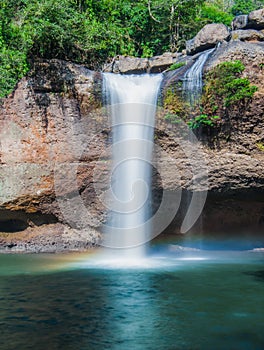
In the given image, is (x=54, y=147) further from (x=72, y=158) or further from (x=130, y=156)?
(x=130, y=156)

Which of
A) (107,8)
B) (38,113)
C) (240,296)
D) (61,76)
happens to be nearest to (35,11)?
(61,76)

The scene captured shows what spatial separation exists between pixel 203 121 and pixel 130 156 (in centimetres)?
215

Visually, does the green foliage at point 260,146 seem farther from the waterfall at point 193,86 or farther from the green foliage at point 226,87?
the waterfall at point 193,86

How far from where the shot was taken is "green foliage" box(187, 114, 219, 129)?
35.9 feet

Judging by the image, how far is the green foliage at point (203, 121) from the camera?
430 inches

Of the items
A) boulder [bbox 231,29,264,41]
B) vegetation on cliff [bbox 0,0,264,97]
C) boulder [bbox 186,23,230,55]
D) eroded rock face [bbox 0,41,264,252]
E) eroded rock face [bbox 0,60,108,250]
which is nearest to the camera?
eroded rock face [bbox 0,41,264,252]

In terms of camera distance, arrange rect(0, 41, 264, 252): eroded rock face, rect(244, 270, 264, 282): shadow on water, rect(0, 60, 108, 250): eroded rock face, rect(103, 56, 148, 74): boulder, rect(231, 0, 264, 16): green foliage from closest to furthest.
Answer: rect(244, 270, 264, 282): shadow on water, rect(0, 41, 264, 252): eroded rock face, rect(0, 60, 108, 250): eroded rock face, rect(103, 56, 148, 74): boulder, rect(231, 0, 264, 16): green foliage

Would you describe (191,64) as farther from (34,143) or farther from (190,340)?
(190,340)

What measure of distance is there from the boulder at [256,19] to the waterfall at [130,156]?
408cm

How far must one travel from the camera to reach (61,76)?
11703mm

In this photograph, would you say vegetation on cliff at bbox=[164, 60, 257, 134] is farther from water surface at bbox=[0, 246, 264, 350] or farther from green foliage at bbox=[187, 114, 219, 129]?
water surface at bbox=[0, 246, 264, 350]

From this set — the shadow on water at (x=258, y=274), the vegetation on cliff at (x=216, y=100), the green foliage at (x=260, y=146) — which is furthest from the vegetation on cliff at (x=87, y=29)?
the shadow on water at (x=258, y=274)

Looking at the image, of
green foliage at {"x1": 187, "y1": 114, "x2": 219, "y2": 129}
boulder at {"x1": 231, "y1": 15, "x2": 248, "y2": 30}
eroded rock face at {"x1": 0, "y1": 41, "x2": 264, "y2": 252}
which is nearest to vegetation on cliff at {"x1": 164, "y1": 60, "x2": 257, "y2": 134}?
green foliage at {"x1": 187, "y1": 114, "x2": 219, "y2": 129}

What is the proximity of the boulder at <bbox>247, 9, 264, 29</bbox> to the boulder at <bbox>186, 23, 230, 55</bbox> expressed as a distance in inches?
37.0
